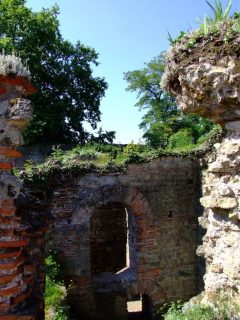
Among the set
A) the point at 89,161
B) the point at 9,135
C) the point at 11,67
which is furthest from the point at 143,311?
the point at 11,67

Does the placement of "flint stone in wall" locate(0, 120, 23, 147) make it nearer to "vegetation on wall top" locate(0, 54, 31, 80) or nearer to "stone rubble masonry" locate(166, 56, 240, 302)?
"vegetation on wall top" locate(0, 54, 31, 80)

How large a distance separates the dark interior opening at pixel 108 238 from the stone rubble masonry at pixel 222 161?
29.3 feet

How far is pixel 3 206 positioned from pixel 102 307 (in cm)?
655

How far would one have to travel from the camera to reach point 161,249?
32.0 feet

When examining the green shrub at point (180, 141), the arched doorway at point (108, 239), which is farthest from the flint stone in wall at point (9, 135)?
the green shrub at point (180, 141)

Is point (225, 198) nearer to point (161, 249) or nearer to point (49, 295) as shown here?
point (49, 295)

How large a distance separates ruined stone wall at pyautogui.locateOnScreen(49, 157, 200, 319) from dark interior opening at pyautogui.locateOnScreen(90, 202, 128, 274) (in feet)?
9.48

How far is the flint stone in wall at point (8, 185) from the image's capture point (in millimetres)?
Answer: 3350

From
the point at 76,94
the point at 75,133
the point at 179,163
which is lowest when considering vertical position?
the point at 179,163

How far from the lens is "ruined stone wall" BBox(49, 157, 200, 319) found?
898 centimetres

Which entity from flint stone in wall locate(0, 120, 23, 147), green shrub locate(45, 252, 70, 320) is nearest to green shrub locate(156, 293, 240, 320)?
flint stone in wall locate(0, 120, 23, 147)

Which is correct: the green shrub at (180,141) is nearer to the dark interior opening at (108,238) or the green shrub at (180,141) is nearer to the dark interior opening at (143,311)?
the dark interior opening at (108,238)

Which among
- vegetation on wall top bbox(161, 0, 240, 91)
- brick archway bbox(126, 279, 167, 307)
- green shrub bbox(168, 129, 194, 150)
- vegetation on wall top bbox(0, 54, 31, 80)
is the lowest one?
brick archway bbox(126, 279, 167, 307)

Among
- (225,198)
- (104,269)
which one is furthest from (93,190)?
(225,198)
